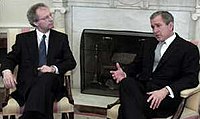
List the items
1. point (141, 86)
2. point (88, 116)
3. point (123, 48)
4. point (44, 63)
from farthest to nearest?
point (123, 48)
point (88, 116)
point (44, 63)
point (141, 86)

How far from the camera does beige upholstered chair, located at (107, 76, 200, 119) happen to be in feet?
9.78

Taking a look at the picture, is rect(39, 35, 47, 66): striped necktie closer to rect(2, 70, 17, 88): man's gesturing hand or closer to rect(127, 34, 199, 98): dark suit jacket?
rect(2, 70, 17, 88): man's gesturing hand

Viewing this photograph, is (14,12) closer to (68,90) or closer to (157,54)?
(68,90)

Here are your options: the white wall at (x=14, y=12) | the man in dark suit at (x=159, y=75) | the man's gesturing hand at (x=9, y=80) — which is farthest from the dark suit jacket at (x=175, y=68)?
the white wall at (x=14, y=12)

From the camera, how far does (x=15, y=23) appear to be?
192 inches

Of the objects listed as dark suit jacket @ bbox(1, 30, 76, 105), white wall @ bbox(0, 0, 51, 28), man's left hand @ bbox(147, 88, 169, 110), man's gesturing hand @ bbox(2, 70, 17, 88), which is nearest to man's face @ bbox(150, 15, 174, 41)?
man's left hand @ bbox(147, 88, 169, 110)

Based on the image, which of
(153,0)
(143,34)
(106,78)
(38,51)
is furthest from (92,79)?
(38,51)

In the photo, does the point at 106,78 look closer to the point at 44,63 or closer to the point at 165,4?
the point at 165,4

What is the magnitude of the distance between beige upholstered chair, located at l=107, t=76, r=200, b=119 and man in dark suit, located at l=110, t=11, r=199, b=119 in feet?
0.19

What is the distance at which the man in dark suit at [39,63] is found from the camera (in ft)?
10.3

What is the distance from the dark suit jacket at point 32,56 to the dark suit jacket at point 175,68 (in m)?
0.62

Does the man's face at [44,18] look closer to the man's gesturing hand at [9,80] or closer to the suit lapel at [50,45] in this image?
the suit lapel at [50,45]

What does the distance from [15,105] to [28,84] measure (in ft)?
0.65

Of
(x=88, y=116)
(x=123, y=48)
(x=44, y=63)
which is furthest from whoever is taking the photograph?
(x=123, y=48)
